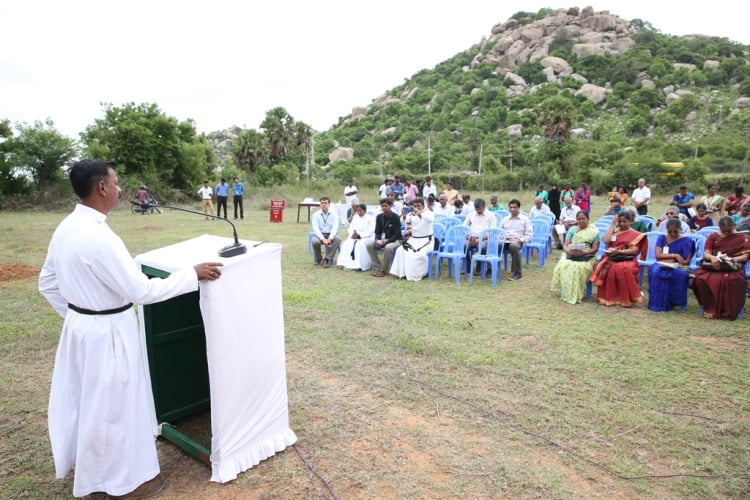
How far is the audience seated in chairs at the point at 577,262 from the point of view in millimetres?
6570

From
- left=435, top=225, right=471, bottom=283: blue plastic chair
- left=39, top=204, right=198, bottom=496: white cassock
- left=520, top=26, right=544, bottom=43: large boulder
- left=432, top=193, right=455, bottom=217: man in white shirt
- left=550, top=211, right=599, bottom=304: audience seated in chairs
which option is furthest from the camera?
left=520, top=26, right=544, bottom=43: large boulder

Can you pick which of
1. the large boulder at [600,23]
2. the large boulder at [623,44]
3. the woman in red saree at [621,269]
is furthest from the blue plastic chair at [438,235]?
the large boulder at [600,23]

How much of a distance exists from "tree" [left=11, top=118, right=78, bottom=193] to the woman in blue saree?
25.6 meters

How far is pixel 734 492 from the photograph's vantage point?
8.48 ft

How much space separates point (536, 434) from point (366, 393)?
1.33m

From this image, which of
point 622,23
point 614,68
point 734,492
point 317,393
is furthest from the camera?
point 622,23

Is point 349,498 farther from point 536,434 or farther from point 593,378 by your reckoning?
point 593,378

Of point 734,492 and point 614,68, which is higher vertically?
point 614,68

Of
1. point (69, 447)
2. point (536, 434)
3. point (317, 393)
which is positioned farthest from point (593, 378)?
point (69, 447)

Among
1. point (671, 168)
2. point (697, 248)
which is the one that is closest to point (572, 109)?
point (671, 168)

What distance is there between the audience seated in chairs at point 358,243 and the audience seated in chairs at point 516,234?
Result: 8.09ft

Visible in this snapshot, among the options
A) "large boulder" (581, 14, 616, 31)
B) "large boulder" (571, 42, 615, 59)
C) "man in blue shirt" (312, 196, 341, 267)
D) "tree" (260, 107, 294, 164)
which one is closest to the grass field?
"man in blue shirt" (312, 196, 341, 267)

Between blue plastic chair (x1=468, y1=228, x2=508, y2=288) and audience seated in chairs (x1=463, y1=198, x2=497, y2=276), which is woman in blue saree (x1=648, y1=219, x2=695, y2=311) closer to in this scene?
blue plastic chair (x1=468, y1=228, x2=508, y2=288)

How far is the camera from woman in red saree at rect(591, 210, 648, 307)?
6.32 m
